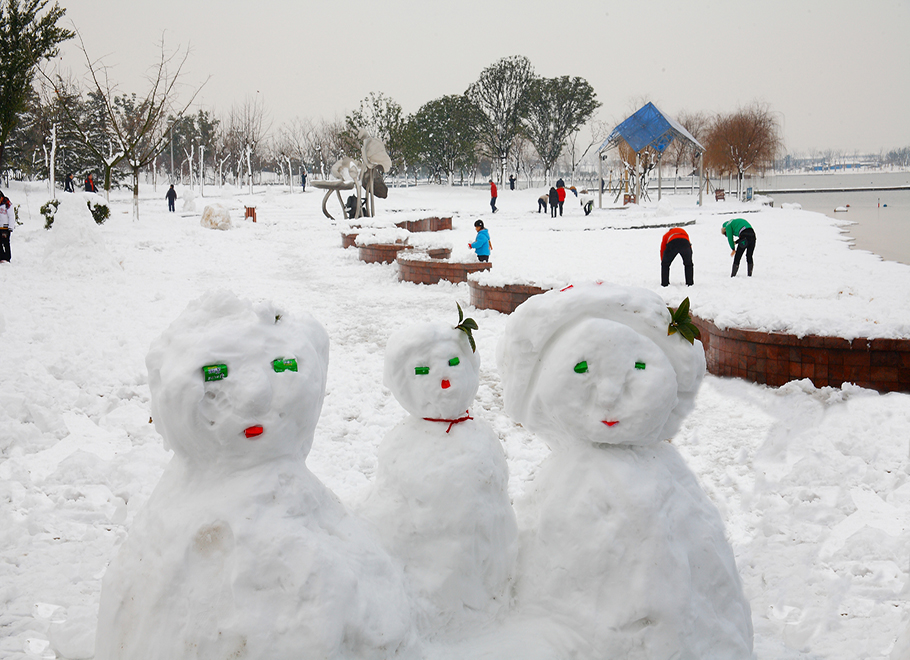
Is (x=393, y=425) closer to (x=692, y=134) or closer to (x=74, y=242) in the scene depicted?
(x=74, y=242)

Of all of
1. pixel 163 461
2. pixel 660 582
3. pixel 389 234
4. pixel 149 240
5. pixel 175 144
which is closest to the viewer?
pixel 660 582

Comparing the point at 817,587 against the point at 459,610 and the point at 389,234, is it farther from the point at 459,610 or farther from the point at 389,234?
the point at 389,234

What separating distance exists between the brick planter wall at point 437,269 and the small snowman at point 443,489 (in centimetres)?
865

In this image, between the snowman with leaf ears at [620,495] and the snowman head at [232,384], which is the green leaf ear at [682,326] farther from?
the snowman head at [232,384]

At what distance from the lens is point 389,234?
576 inches

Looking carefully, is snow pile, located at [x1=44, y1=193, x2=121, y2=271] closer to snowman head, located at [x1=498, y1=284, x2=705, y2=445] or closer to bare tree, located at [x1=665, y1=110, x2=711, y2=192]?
snowman head, located at [x1=498, y1=284, x2=705, y2=445]

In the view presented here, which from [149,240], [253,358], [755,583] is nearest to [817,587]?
[755,583]

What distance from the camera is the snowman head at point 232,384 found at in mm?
1920

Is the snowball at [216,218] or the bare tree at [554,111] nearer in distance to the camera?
the snowball at [216,218]

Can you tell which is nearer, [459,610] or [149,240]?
[459,610]

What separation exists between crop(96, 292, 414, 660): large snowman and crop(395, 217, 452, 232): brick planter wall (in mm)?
19024

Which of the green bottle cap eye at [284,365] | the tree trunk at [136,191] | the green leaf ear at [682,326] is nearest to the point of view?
the green bottle cap eye at [284,365]

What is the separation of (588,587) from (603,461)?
0.44m

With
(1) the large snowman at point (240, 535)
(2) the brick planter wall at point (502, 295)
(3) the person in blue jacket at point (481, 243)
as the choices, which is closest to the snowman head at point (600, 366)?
(1) the large snowman at point (240, 535)
